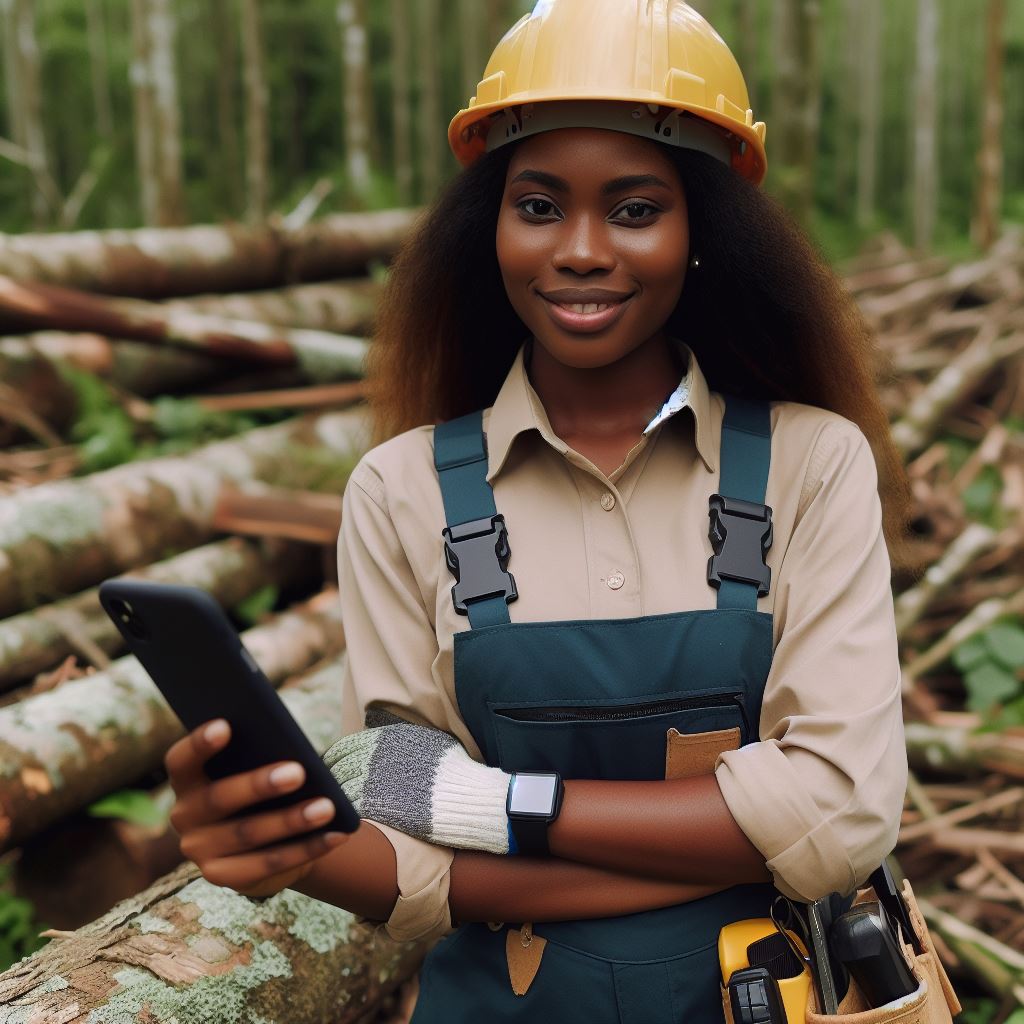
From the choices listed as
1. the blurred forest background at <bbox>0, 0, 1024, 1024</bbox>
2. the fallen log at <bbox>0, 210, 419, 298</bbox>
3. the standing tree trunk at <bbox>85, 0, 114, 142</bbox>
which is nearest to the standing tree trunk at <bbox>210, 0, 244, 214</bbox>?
the standing tree trunk at <bbox>85, 0, 114, 142</bbox>

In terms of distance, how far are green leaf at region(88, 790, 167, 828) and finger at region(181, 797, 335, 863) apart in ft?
6.26

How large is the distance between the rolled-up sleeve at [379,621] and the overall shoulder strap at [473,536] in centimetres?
12

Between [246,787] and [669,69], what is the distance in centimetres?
144

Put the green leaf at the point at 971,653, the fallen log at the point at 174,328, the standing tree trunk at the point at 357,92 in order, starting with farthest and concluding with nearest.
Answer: the standing tree trunk at the point at 357,92, the fallen log at the point at 174,328, the green leaf at the point at 971,653

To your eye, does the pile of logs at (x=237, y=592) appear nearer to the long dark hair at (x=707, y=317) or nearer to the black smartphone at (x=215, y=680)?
the long dark hair at (x=707, y=317)

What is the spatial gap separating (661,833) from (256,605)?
328cm

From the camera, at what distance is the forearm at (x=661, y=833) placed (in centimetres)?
193

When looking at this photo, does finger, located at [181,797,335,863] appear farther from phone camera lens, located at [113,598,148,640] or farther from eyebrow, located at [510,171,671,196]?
eyebrow, located at [510,171,671,196]

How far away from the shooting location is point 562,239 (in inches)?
83.7

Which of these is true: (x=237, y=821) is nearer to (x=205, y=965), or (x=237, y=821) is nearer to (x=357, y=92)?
(x=205, y=965)

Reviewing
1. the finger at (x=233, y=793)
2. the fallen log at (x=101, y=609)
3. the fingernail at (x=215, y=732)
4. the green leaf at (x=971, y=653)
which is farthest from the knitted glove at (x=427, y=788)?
the green leaf at (x=971, y=653)

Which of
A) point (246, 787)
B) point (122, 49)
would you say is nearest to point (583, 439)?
point (246, 787)

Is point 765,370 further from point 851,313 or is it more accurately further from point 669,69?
point 669,69

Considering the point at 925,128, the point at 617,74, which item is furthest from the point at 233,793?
the point at 925,128
